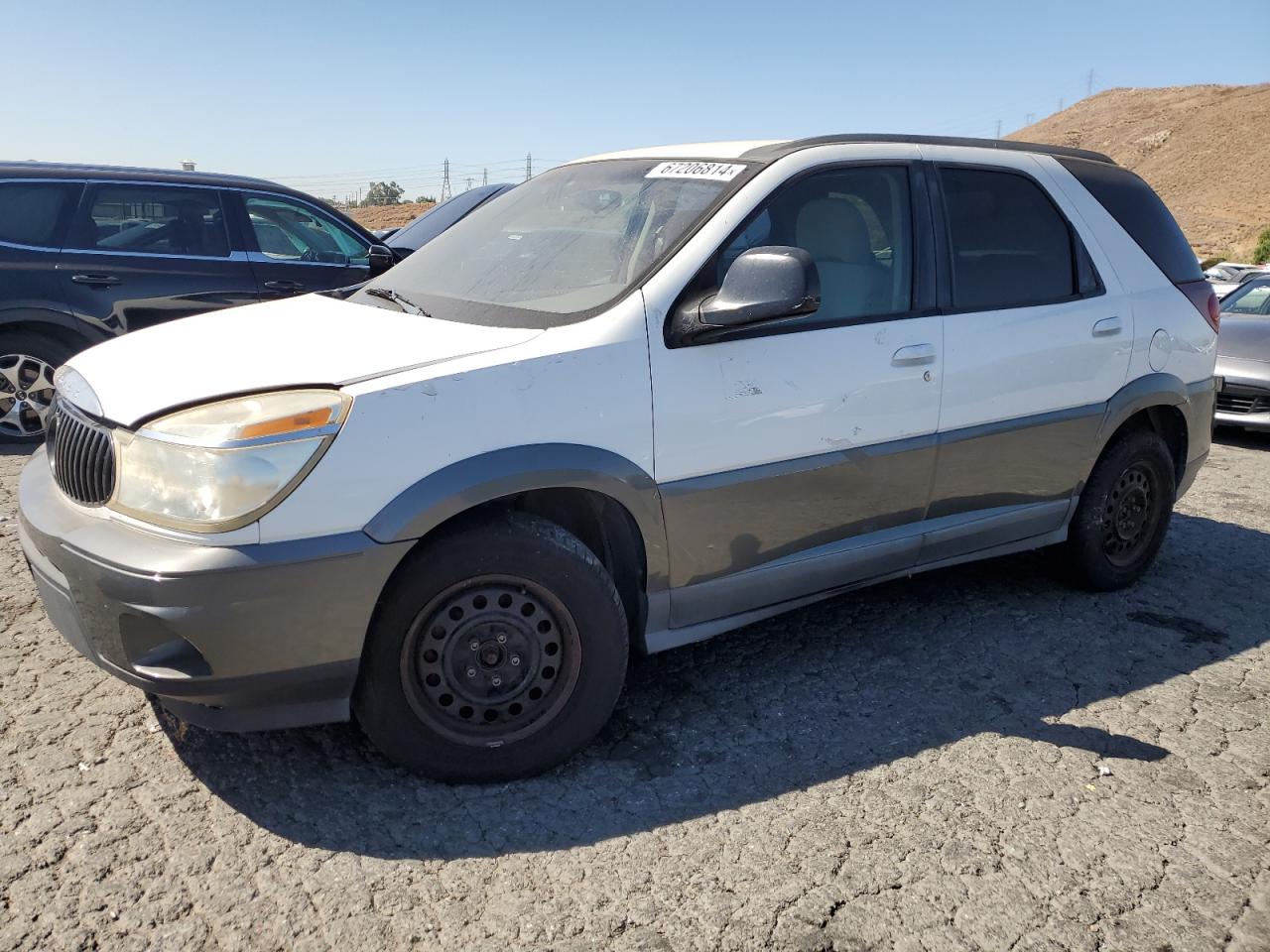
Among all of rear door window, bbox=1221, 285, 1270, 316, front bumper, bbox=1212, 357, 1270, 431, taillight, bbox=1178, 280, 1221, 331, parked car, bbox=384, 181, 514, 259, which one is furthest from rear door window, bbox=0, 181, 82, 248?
rear door window, bbox=1221, 285, 1270, 316

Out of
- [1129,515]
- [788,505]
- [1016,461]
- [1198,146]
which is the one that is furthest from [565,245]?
[1198,146]

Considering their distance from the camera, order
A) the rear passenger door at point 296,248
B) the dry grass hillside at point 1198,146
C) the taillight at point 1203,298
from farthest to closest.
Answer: the dry grass hillside at point 1198,146 < the rear passenger door at point 296,248 < the taillight at point 1203,298

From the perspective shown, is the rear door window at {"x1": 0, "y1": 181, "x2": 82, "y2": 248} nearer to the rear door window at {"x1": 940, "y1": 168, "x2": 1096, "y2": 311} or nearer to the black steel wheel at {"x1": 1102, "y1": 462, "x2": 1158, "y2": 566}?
the rear door window at {"x1": 940, "y1": 168, "x2": 1096, "y2": 311}

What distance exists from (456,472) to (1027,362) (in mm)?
2394

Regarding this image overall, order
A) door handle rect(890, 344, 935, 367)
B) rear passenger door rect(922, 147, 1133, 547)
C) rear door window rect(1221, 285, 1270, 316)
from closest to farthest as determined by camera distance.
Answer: door handle rect(890, 344, 935, 367), rear passenger door rect(922, 147, 1133, 547), rear door window rect(1221, 285, 1270, 316)

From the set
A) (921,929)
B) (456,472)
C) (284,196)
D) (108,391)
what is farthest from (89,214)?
(921,929)

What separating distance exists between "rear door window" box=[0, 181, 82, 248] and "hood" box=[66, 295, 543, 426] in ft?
13.2

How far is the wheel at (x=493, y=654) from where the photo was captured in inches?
110

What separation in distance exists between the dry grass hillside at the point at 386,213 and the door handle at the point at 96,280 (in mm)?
41066

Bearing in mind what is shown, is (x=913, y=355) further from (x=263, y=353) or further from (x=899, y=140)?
(x=263, y=353)

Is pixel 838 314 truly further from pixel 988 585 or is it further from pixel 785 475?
pixel 988 585

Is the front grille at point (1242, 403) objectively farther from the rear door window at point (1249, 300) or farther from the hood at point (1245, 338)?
the rear door window at point (1249, 300)

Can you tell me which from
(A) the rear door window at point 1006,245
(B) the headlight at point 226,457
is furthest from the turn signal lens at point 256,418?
(A) the rear door window at point 1006,245

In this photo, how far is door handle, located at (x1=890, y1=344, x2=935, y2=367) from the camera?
3.57 m
